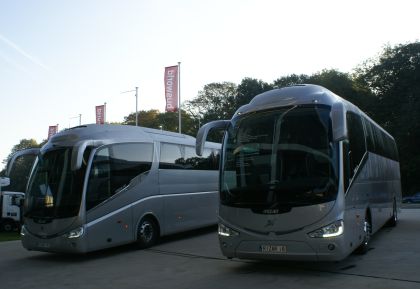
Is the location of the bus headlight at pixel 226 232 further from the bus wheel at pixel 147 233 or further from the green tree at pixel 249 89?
the green tree at pixel 249 89

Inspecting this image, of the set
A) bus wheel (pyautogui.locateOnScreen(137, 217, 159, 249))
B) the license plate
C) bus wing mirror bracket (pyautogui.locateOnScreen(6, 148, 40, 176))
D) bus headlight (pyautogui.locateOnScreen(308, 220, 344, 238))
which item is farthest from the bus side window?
bus headlight (pyautogui.locateOnScreen(308, 220, 344, 238))

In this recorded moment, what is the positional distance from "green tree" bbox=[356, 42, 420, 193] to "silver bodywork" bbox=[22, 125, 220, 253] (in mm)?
35861

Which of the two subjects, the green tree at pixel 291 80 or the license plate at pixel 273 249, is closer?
the license plate at pixel 273 249

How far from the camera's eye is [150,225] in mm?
12938

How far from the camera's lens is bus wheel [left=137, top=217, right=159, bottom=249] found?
489 inches

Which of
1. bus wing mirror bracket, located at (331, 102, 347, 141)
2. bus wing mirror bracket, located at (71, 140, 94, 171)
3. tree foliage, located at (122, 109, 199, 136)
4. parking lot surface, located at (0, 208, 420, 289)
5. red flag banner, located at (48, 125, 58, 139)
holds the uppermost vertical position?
tree foliage, located at (122, 109, 199, 136)

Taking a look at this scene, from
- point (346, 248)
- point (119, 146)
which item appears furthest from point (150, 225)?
point (346, 248)

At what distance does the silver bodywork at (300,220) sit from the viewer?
773 cm

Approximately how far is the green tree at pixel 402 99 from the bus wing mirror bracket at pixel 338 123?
40323mm

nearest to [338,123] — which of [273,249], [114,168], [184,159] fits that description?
[273,249]

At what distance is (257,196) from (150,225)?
18.3 feet

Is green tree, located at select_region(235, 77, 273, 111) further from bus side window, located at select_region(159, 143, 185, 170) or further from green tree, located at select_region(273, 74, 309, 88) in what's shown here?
bus side window, located at select_region(159, 143, 185, 170)

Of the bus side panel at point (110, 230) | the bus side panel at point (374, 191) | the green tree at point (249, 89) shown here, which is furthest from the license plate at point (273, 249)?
the green tree at point (249, 89)

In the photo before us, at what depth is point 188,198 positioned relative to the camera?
14.6 m
